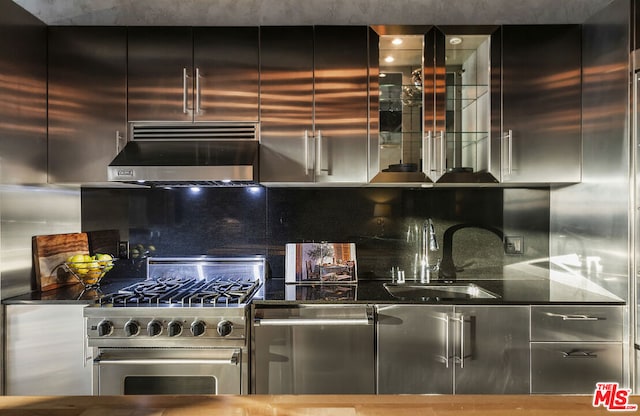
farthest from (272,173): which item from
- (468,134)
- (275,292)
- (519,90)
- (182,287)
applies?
(519,90)

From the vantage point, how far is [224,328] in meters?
2.07

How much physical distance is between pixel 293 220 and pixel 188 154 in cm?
82

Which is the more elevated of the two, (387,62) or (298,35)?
(298,35)

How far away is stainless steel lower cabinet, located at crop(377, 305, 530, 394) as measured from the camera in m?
2.14

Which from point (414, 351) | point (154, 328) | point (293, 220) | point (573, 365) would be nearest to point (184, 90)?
point (293, 220)

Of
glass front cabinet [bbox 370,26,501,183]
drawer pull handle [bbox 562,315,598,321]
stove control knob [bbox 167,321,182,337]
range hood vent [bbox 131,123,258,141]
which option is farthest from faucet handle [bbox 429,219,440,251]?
stove control knob [bbox 167,321,182,337]

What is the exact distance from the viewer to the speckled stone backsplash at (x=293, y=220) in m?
2.81

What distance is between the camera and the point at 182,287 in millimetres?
2449

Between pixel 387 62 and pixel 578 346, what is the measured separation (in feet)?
6.00

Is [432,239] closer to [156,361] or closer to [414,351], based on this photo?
[414,351]

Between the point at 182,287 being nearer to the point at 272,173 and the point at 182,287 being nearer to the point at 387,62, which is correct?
the point at 272,173

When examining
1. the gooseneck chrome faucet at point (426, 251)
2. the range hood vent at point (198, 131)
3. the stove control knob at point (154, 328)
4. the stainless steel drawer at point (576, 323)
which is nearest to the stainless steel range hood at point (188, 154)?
the range hood vent at point (198, 131)

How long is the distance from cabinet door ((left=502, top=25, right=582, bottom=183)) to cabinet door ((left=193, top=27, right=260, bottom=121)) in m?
1.46

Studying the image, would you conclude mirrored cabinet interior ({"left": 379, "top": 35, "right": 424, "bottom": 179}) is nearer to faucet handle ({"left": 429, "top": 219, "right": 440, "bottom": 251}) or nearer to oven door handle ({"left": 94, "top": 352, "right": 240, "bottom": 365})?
faucet handle ({"left": 429, "top": 219, "right": 440, "bottom": 251})
